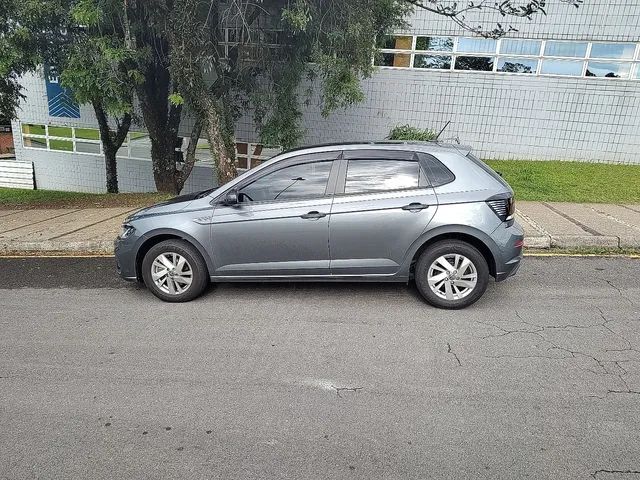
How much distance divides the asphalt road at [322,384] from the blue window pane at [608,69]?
28.6ft

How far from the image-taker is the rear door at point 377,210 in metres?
4.73

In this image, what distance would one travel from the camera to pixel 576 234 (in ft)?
22.9

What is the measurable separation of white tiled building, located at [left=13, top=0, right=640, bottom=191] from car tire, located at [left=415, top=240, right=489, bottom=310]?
25.0ft

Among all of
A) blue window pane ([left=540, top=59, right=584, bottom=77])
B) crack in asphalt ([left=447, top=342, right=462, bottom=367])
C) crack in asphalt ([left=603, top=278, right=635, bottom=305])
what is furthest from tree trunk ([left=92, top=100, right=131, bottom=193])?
crack in asphalt ([left=603, top=278, right=635, bottom=305])

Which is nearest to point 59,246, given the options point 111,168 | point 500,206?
point 500,206

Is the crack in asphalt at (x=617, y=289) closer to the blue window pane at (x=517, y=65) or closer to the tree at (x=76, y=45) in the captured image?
the tree at (x=76, y=45)

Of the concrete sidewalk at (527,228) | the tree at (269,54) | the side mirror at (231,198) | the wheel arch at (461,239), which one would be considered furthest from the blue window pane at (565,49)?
the side mirror at (231,198)

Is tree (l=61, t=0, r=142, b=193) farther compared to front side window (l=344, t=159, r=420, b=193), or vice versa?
tree (l=61, t=0, r=142, b=193)

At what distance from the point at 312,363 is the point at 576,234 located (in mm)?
5067

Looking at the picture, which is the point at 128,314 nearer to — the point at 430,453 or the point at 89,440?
the point at 89,440

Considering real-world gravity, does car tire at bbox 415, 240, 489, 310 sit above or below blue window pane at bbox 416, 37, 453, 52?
below

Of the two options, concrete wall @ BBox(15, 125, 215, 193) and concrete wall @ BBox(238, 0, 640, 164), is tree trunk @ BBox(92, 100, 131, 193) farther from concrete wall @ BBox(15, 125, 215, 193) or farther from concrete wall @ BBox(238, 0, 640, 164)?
concrete wall @ BBox(238, 0, 640, 164)

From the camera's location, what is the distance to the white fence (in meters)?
17.1


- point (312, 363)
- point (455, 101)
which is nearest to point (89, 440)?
point (312, 363)
